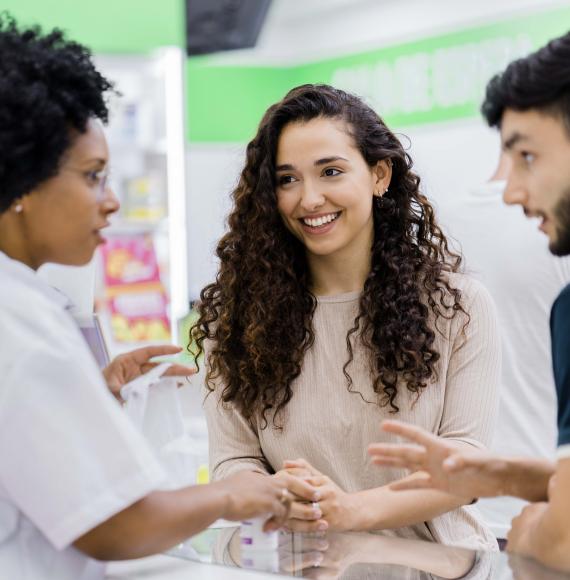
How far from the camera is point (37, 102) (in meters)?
1.22

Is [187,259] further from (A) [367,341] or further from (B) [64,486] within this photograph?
(B) [64,486]

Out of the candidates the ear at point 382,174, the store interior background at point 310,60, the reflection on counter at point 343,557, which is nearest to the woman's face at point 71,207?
the reflection on counter at point 343,557

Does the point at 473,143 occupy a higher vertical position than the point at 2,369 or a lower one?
higher

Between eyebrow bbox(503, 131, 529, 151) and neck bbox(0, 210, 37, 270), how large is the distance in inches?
28.7

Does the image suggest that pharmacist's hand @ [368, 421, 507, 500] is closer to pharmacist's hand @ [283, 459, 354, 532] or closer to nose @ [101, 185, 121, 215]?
pharmacist's hand @ [283, 459, 354, 532]

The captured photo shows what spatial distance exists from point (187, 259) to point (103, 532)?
3.93m

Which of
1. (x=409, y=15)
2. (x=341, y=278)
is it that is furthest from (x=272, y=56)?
(x=341, y=278)

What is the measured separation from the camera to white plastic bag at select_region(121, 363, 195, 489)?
158cm

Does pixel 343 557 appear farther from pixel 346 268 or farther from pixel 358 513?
pixel 346 268

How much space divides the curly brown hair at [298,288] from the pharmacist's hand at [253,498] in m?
0.66

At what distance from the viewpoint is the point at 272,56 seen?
16.1ft

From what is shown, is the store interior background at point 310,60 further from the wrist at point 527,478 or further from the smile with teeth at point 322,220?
the wrist at point 527,478

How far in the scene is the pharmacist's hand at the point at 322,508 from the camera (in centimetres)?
172

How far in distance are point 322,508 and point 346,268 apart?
0.63m
